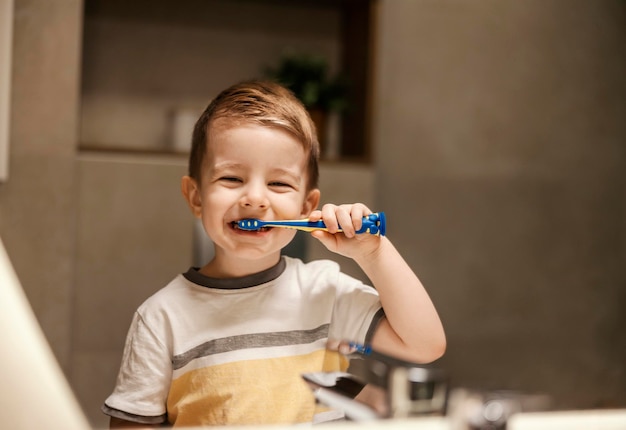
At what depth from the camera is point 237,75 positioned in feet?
3.28

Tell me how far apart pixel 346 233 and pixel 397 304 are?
56mm

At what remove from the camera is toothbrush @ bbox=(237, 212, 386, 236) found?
0.36 m

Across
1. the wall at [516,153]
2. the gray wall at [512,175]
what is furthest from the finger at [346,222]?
the wall at [516,153]

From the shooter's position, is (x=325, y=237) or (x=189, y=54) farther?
(x=189, y=54)

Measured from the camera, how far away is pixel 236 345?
380 millimetres

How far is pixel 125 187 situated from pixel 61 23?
196 mm

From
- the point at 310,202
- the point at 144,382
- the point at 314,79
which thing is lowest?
the point at 144,382

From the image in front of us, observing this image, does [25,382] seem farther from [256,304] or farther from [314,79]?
[314,79]

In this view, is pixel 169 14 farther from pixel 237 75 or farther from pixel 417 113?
pixel 417 113

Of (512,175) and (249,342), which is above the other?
(512,175)

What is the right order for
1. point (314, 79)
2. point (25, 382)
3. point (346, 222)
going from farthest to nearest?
1. point (314, 79)
2. point (346, 222)
3. point (25, 382)

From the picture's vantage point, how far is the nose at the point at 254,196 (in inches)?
14.8

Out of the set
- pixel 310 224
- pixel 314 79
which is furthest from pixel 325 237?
pixel 314 79

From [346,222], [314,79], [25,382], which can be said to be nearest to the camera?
[25,382]
